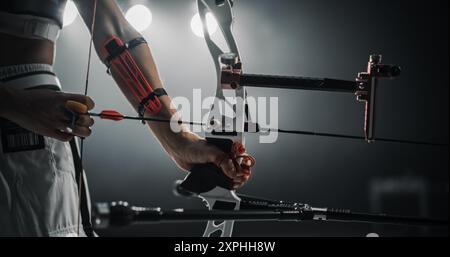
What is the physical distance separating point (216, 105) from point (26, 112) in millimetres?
441

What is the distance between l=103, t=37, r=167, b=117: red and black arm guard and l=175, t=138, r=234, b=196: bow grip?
0.16m

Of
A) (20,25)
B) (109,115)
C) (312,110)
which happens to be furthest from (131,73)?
(312,110)

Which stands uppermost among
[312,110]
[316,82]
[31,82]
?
[312,110]

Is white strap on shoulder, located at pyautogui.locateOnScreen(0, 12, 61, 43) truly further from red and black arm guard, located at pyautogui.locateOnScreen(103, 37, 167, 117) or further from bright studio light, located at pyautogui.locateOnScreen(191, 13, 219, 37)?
bright studio light, located at pyautogui.locateOnScreen(191, 13, 219, 37)

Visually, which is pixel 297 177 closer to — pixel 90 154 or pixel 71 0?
pixel 90 154

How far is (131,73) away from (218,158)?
29 centimetres

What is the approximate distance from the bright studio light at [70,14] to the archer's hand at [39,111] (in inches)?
8.1

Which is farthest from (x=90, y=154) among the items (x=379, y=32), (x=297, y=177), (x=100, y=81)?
(x=379, y=32)

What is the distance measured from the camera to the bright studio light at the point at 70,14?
1.08 m

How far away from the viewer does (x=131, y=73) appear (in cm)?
111

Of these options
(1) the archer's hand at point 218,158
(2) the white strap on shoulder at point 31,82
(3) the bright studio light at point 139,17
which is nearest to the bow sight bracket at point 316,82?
(1) the archer's hand at point 218,158

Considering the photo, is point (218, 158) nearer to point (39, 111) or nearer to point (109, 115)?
point (109, 115)

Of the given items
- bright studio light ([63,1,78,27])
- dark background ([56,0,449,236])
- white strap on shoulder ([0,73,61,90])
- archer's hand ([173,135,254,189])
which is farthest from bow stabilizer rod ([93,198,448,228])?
bright studio light ([63,1,78,27])

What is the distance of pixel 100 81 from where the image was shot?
114cm
